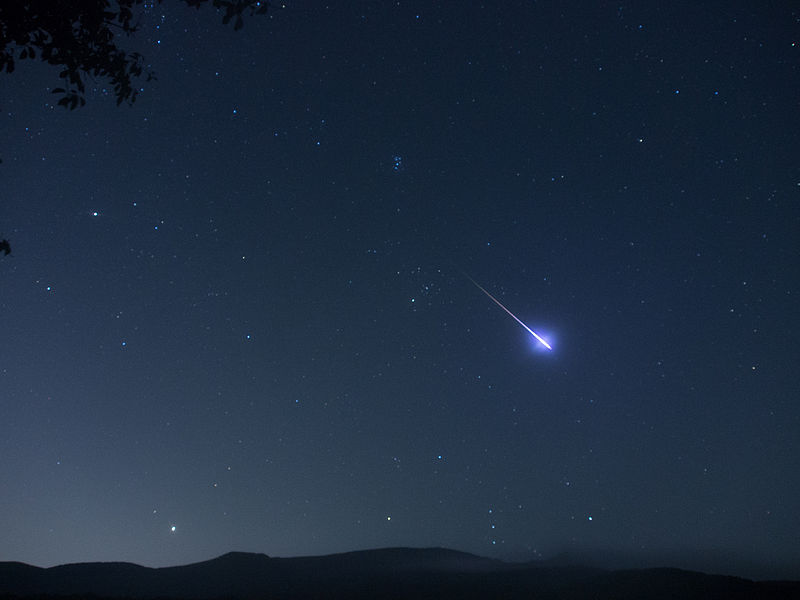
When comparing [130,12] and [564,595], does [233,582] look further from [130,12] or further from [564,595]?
[130,12]

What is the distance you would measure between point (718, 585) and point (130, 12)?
22589mm

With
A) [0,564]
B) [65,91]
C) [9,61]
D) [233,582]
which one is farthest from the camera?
[0,564]

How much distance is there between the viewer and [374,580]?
987 inches

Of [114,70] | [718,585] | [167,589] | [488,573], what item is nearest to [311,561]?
[167,589]

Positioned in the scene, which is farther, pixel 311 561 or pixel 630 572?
pixel 311 561

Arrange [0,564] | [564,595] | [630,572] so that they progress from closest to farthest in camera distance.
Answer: [564,595], [630,572], [0,564]

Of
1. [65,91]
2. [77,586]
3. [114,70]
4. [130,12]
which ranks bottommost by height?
[77,586]

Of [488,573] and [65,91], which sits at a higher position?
[65,91]

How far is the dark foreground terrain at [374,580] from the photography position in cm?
1802

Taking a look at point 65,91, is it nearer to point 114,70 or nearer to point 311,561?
point 114,70

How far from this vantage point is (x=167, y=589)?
2552 centimetres

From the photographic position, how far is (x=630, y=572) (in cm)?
2117

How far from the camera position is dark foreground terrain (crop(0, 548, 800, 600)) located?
59.1 feet

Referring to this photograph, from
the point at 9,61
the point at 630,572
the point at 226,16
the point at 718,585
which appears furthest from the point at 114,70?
the point at 630,572
